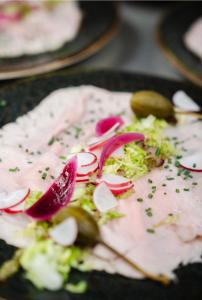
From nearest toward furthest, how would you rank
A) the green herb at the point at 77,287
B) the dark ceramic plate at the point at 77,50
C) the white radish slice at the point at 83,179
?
the green herb at the point at 77,287 < the white radish slice at the point at 83,179 < the dark ceramic plate at the point at 77,50

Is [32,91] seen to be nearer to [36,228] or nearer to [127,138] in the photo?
[127,138]

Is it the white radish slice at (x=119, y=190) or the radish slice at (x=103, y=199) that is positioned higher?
the radish slice at (x=103, y=199)

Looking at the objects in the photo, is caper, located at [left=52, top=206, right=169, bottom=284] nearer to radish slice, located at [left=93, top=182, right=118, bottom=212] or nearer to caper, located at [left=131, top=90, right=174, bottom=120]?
radish slice, located at [left=93, top=182, right=118, bottom=212]

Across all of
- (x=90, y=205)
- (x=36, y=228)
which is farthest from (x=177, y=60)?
(x=36, y=228)

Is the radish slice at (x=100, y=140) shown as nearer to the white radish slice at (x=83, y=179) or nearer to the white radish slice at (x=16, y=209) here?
the white radish slice at (x=83, y=179)

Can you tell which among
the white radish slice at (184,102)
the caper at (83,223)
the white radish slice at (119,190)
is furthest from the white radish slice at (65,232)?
the white radish slice at (184,102)

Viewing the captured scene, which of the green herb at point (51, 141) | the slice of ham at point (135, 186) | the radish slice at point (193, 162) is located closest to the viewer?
the slice of ham at point (135, 186)

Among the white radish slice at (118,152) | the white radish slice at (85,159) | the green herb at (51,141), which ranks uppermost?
the white radish slice at (85,159)
